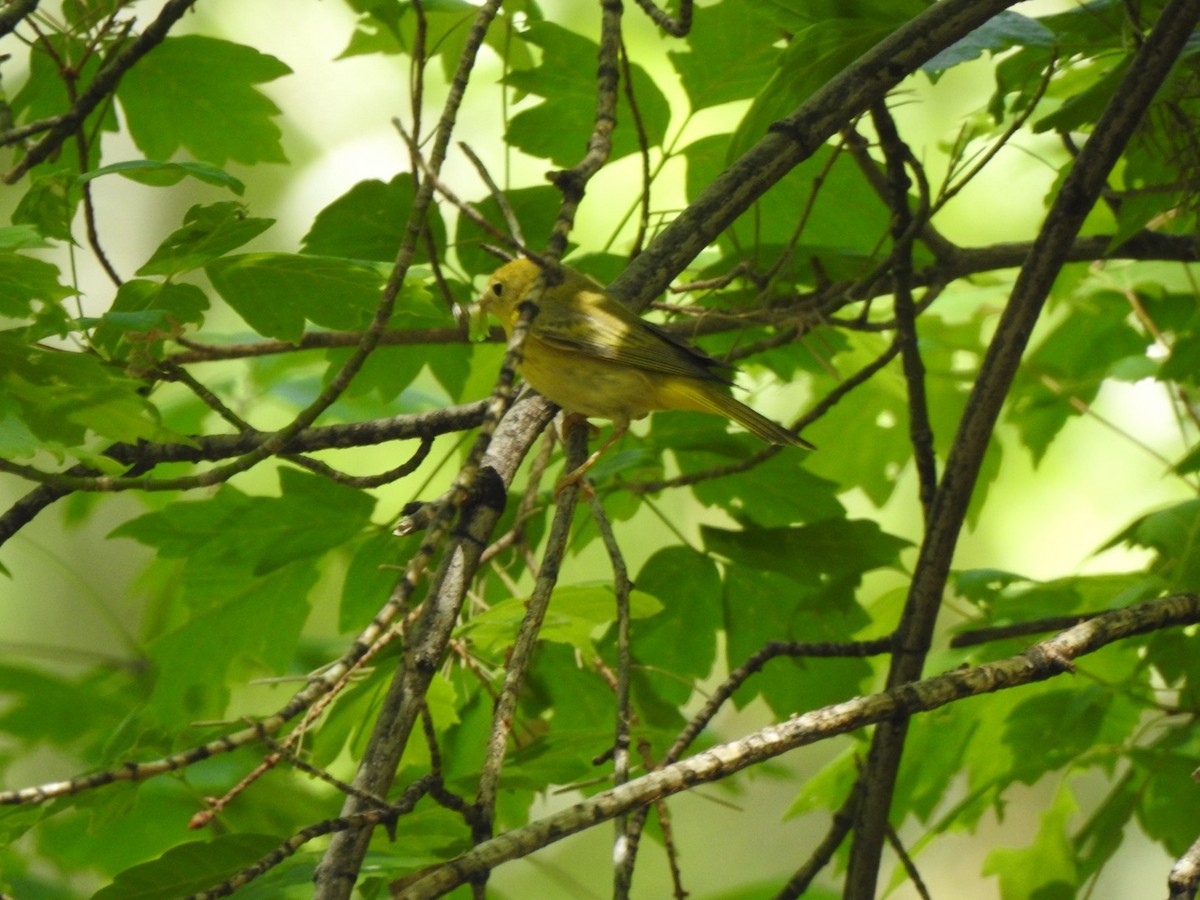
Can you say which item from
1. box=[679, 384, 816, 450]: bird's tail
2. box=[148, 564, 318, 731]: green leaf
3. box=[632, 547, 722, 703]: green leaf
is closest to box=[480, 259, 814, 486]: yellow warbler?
box=[679, 384, 816, 450]: bird's tail

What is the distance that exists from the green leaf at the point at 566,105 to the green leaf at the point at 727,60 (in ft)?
0.31

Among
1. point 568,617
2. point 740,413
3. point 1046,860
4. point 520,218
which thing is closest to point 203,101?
point 520,218

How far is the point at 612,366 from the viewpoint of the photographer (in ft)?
8.90

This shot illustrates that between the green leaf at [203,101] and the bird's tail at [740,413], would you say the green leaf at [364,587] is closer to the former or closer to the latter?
the bird's tail at [740,413]

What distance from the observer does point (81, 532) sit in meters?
9.01

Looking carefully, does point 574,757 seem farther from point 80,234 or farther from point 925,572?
point 80,234

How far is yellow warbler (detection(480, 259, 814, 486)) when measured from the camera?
8.50 ft

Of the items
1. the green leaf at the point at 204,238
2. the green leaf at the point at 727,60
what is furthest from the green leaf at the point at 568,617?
the green leaf at the point at 727,60

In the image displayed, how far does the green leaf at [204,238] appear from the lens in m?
1.98

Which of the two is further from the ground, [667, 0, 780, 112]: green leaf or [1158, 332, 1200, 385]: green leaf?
[667, 0, 780, 112]: green leaf

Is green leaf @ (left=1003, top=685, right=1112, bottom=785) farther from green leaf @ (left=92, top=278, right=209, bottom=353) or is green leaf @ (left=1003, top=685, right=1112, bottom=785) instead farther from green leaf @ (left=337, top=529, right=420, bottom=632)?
green leaf @ (left=92, top=278, right=209, bottom=353)

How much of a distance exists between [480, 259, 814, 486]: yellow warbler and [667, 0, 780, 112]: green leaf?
579 millimetres

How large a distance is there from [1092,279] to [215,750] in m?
3.02

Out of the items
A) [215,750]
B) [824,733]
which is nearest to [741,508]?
[824,733]
